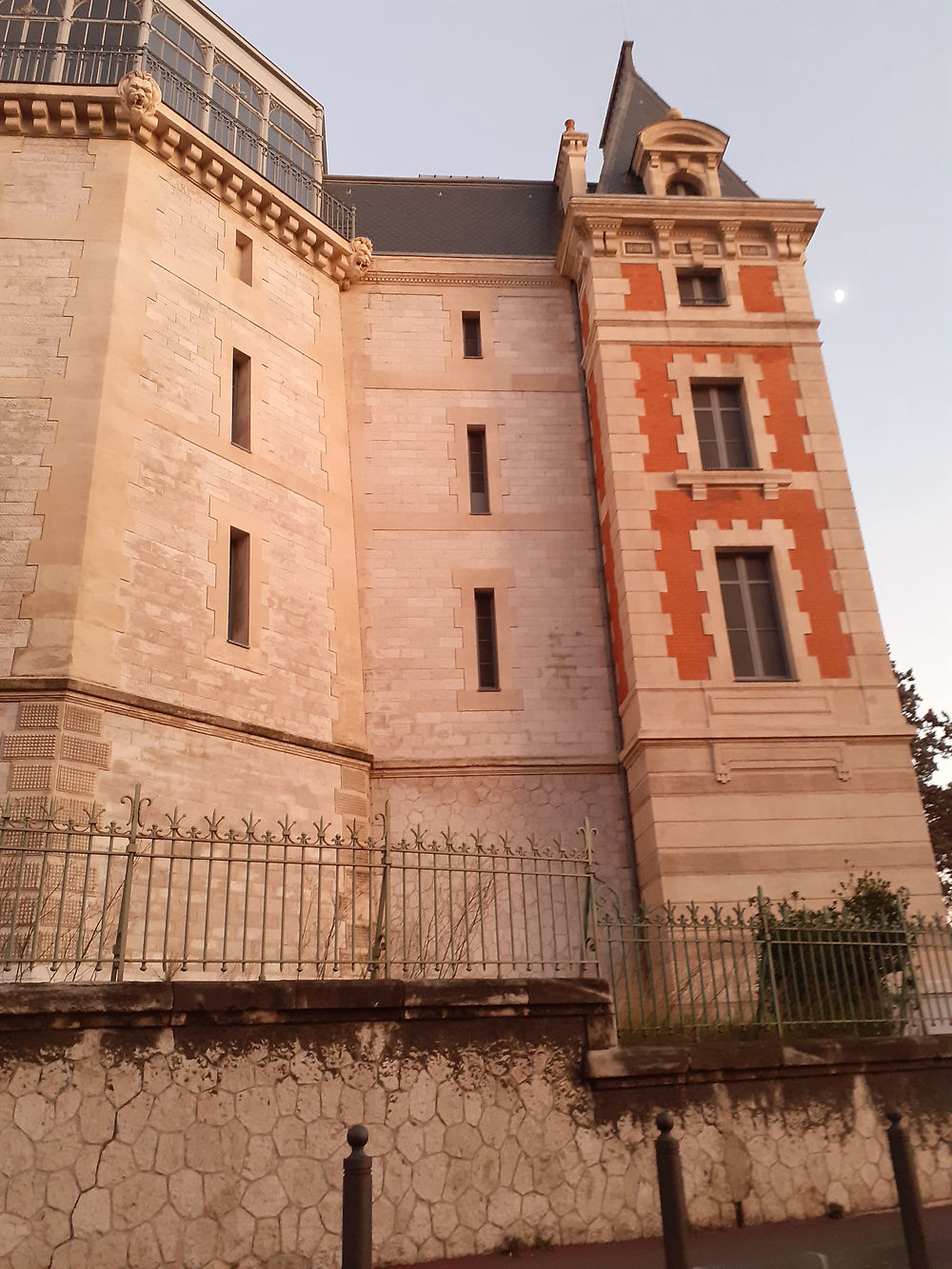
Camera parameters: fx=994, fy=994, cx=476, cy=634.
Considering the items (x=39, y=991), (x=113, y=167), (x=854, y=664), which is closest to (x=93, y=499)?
(x=113, y=167)

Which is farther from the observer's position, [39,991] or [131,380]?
[131,380]

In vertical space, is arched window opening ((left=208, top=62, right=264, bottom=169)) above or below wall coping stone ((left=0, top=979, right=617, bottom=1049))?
above

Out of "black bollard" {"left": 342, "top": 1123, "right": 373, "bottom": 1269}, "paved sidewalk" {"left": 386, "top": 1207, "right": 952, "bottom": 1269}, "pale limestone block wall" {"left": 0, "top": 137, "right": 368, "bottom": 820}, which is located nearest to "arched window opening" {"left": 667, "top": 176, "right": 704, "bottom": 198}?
"pale limestone block wall" {"left": 0, "top": 137, "right": 368, "bottom": 820}

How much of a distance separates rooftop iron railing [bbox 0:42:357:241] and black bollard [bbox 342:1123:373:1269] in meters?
16.0

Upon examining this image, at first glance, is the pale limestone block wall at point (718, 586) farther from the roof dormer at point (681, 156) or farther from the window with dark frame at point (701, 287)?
the roof dormer at point (681, 156)

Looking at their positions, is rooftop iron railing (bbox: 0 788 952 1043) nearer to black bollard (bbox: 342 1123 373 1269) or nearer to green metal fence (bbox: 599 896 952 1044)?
green metal fence (bbox: 599 896 952 1044)

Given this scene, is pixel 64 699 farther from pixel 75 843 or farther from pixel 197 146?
pixel 197 146

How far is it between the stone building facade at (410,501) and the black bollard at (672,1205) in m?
7.85

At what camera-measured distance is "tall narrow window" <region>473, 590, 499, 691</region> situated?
15266mm

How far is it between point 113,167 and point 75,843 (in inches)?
397

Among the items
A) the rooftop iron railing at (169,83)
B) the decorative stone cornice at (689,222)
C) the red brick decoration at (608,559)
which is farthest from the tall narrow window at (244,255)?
the red brick decoration at (608,559)

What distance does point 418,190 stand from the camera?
67.6ft

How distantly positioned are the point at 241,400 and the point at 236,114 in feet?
19.8

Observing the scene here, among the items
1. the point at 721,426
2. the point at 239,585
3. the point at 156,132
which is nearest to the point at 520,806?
the point at 239,585
